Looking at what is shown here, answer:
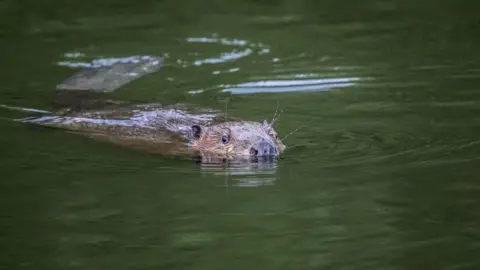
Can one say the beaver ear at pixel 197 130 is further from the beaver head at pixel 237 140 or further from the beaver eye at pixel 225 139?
the beaver eye at pixel 225 139

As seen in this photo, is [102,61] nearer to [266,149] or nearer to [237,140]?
[237,140]

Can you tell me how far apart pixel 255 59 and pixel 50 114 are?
88.1 inches

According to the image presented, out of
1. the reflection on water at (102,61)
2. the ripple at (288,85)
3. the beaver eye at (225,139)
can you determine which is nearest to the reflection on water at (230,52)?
the reflection on water at (102,61)

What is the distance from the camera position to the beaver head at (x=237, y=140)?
21.1 feet

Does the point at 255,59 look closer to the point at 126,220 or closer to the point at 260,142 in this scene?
the point at 260,142

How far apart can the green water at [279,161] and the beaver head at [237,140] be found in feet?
0.55

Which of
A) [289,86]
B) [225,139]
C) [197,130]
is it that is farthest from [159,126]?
[289,86]

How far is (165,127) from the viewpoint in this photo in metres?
7.10

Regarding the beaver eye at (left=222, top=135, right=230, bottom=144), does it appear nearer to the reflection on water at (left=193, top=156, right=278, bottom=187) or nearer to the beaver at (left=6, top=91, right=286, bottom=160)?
the beaver at (left=6, top=91, right=286, bottom=160)

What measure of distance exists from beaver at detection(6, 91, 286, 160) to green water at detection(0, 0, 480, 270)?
159mm

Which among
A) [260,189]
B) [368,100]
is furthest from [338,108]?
[260,189]

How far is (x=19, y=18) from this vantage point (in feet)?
35.8

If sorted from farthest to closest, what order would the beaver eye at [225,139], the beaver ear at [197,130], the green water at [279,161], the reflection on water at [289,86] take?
the reflection on water at [289,86] → the beaver ear at [197,130] → the beaver eye at [225,139] → the green water at [279,161]

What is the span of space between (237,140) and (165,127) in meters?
0.70
